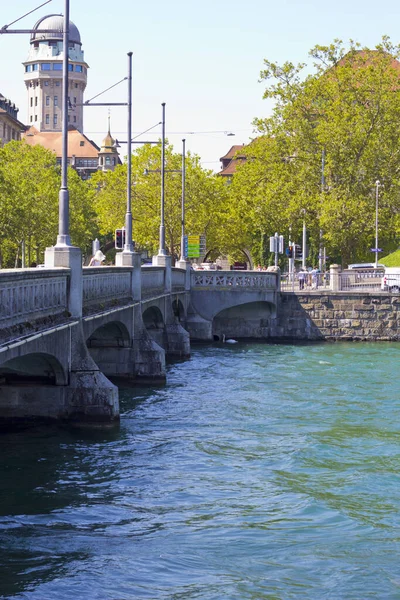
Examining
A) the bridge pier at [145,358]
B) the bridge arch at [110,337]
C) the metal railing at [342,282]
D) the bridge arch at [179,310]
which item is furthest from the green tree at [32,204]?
the bridge pier at [145,358]

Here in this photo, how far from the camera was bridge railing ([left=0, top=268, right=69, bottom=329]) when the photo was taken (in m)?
16.2

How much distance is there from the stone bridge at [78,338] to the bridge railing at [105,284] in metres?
0.02

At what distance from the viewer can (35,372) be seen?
2144cm

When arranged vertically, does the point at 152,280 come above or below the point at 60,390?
above

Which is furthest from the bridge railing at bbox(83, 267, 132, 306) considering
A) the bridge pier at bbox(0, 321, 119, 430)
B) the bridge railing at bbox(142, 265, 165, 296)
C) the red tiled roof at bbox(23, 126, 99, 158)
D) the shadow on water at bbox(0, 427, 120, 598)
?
the red tiled roof at bbox(23, 126, 99, 158)

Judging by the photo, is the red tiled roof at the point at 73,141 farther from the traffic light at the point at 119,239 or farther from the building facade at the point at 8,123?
the traffic light at the point at 119,239

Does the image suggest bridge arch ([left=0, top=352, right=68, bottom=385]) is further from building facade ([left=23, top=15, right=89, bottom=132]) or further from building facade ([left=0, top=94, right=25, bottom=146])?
building facade ([left=23, top=15, right=89, bottom=132])

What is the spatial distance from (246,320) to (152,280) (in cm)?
1524

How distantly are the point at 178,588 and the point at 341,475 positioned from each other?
6.43 meters

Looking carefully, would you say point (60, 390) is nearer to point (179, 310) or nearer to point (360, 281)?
point (179, 310)

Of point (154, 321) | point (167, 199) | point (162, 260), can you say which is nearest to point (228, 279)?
point (154, 321)

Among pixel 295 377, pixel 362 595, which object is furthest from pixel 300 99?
pixel 362 595

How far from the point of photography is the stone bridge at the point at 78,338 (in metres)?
17.6

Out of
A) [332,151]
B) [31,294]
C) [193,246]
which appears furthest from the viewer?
[193,246]
